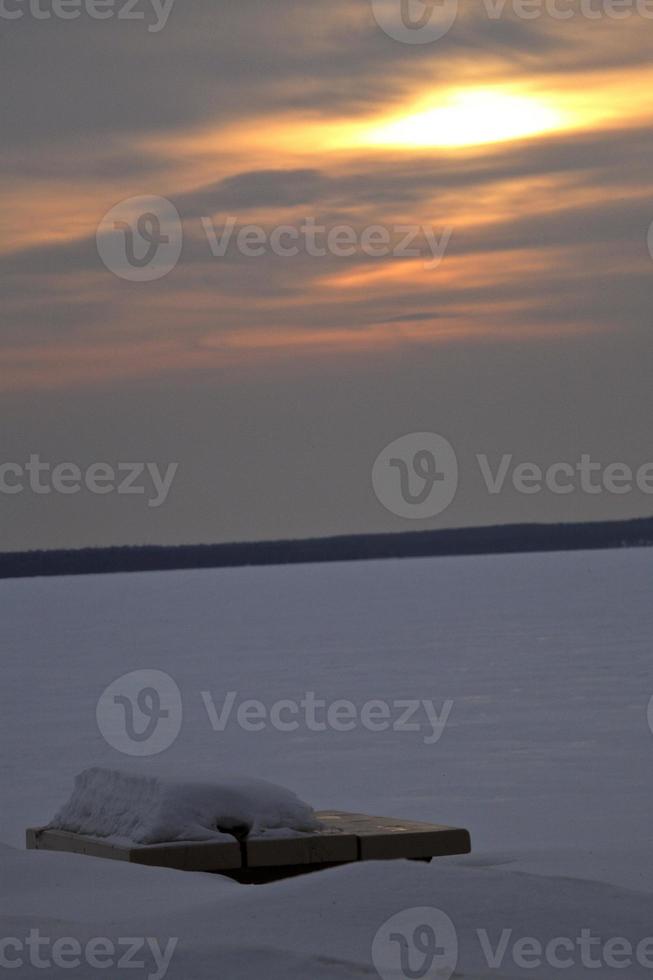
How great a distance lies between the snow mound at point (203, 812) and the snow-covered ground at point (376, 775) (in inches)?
10.1

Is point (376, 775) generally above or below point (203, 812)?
above

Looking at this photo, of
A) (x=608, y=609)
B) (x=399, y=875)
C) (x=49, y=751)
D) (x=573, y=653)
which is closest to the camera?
(x=399, y=875)

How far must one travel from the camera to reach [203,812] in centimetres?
1145

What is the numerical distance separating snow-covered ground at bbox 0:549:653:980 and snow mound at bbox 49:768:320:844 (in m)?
0.26

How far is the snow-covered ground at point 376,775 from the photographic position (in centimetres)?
860

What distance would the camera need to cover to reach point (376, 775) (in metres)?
26.5

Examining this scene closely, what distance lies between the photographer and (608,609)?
8631cm

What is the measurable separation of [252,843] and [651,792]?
1306 cm

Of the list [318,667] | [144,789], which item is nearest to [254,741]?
[318,667]

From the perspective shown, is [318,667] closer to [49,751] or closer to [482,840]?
[49,751]

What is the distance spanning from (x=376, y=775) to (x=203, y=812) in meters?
15.3

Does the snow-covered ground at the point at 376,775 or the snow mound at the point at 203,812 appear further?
the snow mound at the point at 203,812

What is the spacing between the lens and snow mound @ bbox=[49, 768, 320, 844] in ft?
37.4

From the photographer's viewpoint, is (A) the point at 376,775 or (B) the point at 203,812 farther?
(A) the point at 376,775
